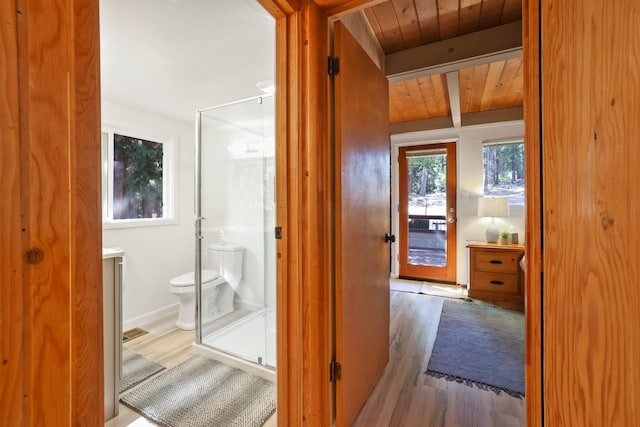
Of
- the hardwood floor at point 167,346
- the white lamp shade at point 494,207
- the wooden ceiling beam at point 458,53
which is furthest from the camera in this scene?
the white lamp shade at point 494,207

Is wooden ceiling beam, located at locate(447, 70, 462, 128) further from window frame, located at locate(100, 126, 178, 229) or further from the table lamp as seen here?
window frame, located at locate(100, 126, 178, 229)

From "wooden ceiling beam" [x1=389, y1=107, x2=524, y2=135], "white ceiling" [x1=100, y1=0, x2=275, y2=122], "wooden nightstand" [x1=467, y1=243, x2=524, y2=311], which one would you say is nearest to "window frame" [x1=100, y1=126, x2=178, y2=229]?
"white ceiling" [x1=100, y1=0, x2=275, y2=122]

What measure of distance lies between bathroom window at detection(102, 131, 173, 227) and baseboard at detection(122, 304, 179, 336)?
0.93m

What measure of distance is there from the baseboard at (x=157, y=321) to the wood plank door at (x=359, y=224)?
1.97m

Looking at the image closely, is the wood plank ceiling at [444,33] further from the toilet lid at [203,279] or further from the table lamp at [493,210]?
the toilet lid at [203,279]

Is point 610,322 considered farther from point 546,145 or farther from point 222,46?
point 222,46

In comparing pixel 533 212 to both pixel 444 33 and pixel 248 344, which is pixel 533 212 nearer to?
pixel 444 33

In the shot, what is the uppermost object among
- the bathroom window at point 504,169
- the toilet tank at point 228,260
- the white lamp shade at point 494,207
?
the bathroom window at point 504,169

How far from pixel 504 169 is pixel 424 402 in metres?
3.35

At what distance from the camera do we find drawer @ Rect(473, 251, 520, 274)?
3.32 metres

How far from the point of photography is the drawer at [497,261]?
3.32 m

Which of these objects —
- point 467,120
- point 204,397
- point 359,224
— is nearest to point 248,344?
point 204,397

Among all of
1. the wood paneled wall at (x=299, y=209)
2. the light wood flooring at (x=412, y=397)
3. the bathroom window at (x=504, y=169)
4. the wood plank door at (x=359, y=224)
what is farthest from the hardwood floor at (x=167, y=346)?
the bathroom window at (x=504, y=169)

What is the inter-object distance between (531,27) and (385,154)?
1140 mm
